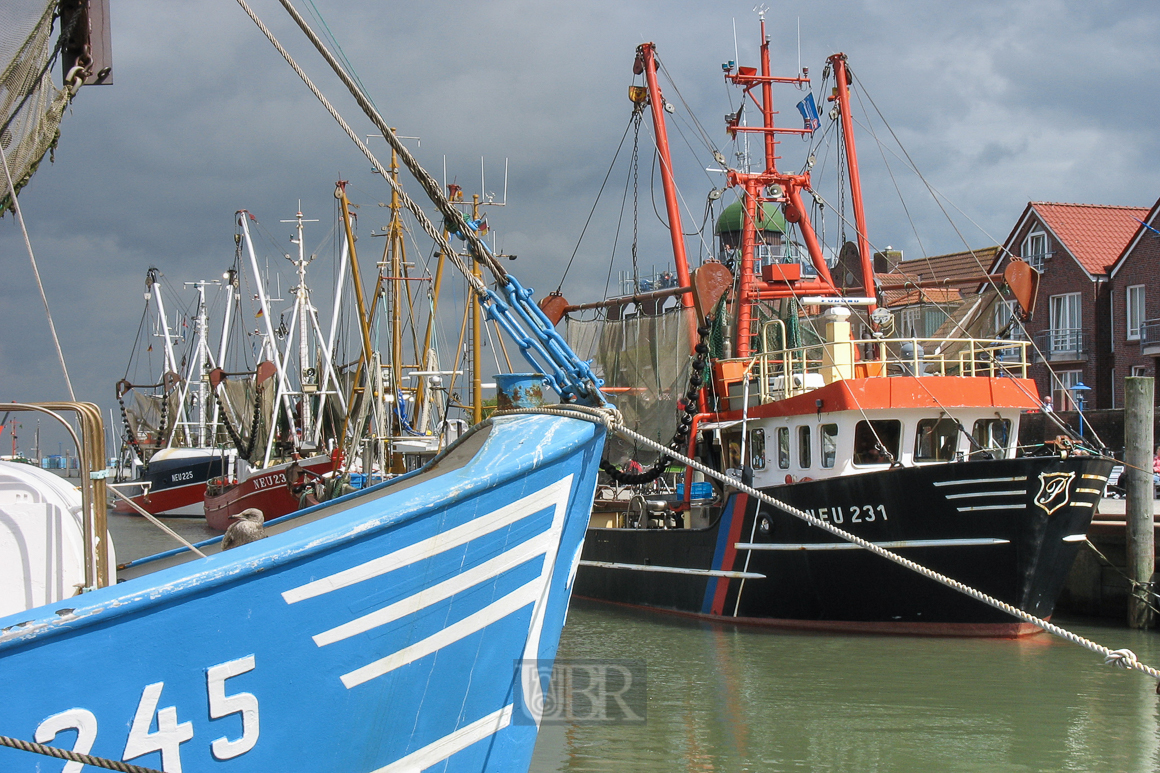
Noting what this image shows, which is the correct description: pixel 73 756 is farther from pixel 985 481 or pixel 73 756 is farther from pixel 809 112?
pixel 809 112

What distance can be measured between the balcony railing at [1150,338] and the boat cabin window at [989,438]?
17.1 m

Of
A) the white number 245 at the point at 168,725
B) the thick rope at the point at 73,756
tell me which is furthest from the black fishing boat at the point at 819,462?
the thick rope at the point at 73,756

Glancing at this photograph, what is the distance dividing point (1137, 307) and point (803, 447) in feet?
67.5

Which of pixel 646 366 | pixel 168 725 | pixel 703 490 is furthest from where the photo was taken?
pixel 646 366

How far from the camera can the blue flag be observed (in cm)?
1809

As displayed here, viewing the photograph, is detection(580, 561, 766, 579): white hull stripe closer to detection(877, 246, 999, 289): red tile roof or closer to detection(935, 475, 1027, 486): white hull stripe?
detection(935, 475, 1027, 486): white hull stripe

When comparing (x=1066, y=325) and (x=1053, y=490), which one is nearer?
(x=1053, y=490)

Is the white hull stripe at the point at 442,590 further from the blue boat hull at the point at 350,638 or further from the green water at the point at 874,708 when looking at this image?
the green water at the point at 874,708

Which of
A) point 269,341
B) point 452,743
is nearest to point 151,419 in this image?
point 269,341

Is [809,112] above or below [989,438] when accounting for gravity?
above

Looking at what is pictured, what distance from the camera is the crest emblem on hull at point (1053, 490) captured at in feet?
37.1

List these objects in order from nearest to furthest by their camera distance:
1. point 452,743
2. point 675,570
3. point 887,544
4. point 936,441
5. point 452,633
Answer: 1. point 452,633
2. point 452,743
3. point 887,544
4. point 936,441
5. point 675,570

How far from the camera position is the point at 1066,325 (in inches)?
1241

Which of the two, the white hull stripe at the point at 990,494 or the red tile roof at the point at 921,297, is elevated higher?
the red tile roof at the point at 921,297
